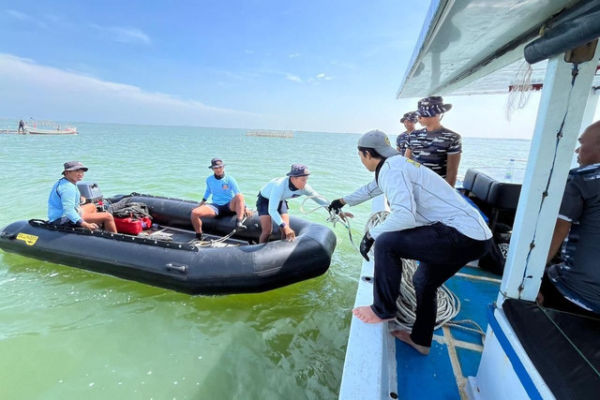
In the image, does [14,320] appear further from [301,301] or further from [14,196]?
[14,196]

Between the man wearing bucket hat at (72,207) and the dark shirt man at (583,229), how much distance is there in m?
4.64

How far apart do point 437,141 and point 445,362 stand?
1.87m

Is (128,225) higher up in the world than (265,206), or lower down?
lower down

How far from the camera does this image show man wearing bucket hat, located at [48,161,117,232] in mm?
3861

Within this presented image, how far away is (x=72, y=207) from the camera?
13.0 feet

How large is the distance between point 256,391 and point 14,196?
10.3 metres

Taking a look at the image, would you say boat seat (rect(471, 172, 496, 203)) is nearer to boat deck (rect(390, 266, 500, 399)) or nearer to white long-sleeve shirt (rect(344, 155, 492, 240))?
boat deck (rect(390, 266, 500, 399))

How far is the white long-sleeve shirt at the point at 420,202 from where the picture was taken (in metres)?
1.56

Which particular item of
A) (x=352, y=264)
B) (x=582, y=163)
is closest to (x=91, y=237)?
(x=352, y=264)

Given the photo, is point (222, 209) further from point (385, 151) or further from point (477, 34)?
point (477, 34)

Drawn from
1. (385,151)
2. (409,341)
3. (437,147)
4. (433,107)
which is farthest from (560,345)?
(433,107)

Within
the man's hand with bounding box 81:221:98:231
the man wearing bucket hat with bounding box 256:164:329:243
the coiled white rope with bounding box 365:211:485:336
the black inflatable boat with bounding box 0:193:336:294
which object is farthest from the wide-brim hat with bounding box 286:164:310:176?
the man's hand with bounding box 81:221:98:231

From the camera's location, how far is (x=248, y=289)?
3428 millimetres

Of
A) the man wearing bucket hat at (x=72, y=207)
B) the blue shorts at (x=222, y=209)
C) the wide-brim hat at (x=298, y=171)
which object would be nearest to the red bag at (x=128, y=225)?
the man wearing bucket hat at (x=72, y=207)
